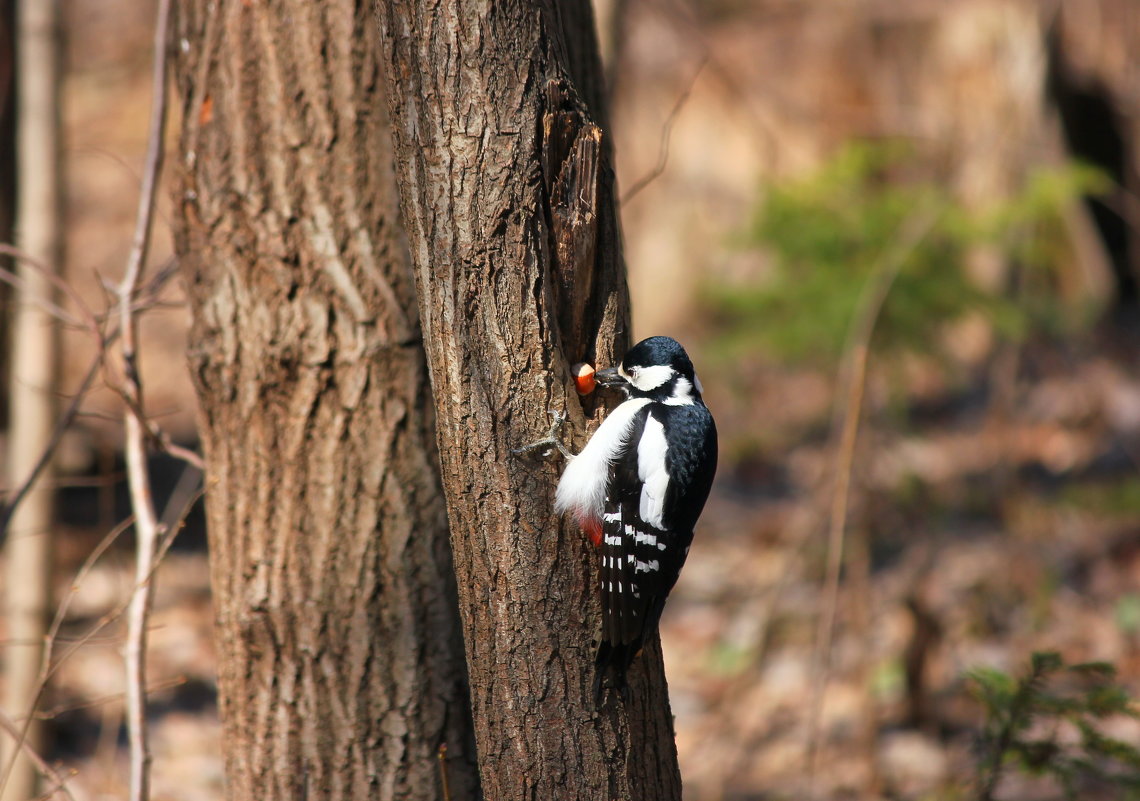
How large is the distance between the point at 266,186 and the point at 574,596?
4.23 ft

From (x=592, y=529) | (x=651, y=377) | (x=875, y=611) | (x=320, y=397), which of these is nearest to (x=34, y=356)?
(x=320, y=397)

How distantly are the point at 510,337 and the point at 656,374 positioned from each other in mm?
676

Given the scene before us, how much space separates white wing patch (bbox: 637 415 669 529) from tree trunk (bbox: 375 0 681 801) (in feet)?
1.05

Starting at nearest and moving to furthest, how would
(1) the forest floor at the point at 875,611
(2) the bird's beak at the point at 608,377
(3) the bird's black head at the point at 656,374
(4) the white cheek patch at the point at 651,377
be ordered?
(2) the bird's beak at the point at 608,377 < (3) the bird's black head at the point at 656,374 < (4) the white cheek patch at the point at 651,377 < (1) the forest floor at the point at 875,611

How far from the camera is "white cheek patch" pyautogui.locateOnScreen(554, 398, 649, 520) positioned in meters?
1.97

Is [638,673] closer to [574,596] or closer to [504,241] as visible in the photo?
[574,596]

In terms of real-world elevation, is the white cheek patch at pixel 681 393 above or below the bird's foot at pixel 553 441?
above

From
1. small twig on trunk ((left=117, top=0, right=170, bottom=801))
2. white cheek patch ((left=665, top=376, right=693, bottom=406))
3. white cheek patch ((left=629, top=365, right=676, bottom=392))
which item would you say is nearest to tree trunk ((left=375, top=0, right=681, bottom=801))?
white cheek patch ((left=629, top=365, right=676, bottom=392))

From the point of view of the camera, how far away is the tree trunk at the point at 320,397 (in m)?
2.35

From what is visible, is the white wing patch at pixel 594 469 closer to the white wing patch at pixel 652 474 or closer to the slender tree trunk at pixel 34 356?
the white wing patch at pixel 652 474

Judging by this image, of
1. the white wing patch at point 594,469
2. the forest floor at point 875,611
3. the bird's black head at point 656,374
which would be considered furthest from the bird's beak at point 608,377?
the forest floor at point 875,611

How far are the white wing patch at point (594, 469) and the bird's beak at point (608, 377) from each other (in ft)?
0.35

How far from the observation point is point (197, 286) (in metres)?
2.42

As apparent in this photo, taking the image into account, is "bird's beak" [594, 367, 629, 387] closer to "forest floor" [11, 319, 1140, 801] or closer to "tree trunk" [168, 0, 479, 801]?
"tree trunk" [168, 0, 479, 801]
